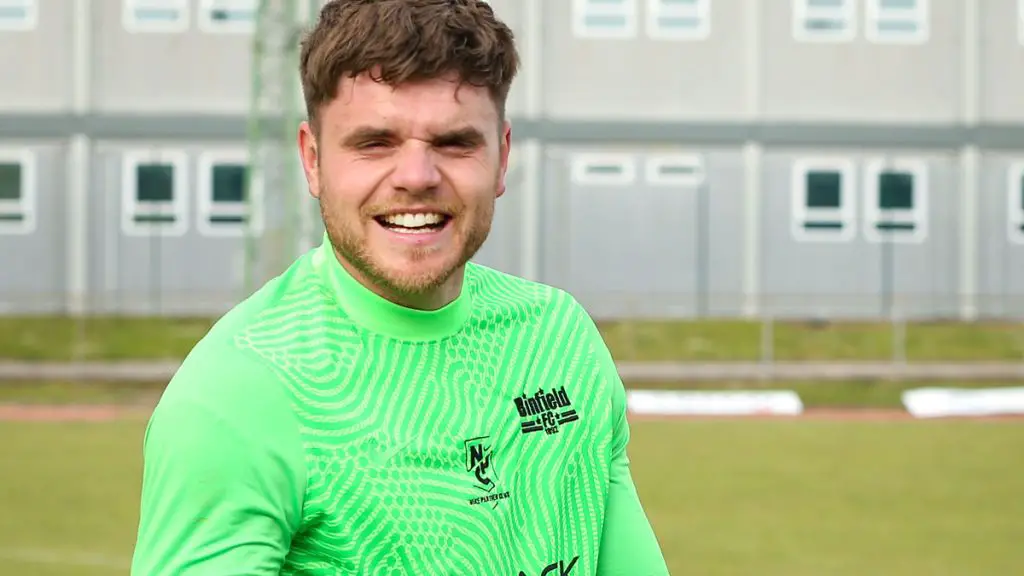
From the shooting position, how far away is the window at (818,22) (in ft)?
123

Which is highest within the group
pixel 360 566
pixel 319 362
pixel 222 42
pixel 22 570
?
pixel 222 42

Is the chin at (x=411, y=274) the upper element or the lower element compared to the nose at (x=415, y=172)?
lower

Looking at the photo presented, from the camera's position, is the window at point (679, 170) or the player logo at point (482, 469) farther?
the window at point (679, 170)

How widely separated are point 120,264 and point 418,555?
35.5 meters

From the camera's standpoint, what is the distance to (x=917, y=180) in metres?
37.7

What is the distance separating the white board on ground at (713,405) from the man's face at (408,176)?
19.1m

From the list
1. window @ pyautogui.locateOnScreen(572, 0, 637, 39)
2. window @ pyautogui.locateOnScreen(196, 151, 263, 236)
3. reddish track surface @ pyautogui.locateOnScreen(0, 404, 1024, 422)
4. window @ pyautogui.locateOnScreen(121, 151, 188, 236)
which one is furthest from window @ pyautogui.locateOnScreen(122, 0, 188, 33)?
reddish track surface @ pyautogui.locateOnScreen(0, 404, 1024, 422)

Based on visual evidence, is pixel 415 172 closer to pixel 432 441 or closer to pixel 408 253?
pixel 408 253

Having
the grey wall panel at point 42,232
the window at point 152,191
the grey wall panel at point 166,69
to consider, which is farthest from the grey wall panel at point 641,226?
the grey wall panel at point 42,232

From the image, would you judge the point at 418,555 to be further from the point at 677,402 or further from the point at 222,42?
the point at 222,42

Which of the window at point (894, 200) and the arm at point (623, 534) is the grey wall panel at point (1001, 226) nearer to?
the window at point (894, 200)

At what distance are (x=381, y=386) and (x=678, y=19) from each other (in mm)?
35879

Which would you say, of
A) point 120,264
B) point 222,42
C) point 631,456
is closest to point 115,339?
point 120,264

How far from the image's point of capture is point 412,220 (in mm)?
2301
